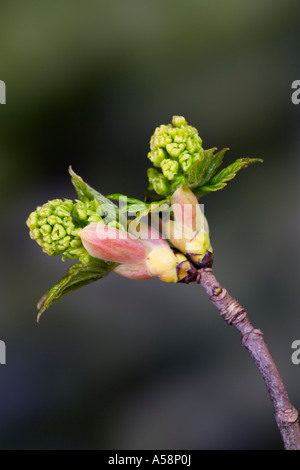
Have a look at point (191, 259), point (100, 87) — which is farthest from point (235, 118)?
point (191, 259)

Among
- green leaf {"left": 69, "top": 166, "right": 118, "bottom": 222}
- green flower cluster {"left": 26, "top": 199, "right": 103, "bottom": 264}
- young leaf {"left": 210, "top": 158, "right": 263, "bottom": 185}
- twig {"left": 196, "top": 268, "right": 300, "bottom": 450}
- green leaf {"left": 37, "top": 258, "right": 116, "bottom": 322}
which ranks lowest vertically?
twig {"left": 196, "top": 268, "right": 300, "bottom": 450}

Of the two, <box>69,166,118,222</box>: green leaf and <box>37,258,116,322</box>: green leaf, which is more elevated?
<box>69,166,118,222</box>: green leaf

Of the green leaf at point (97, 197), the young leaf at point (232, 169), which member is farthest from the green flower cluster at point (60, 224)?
the young leaf at point (232, 169)

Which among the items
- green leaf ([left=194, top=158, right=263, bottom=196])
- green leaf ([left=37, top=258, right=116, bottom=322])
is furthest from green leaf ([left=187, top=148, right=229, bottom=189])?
green leaf ([left=37, top=258, right=116, bottom=322])

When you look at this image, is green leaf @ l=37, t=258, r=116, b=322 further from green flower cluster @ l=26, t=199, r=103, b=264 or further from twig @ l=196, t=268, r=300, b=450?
twig @ l=196, t=268, r=300, b=450

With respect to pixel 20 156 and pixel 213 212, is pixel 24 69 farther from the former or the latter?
pixel 213 212
